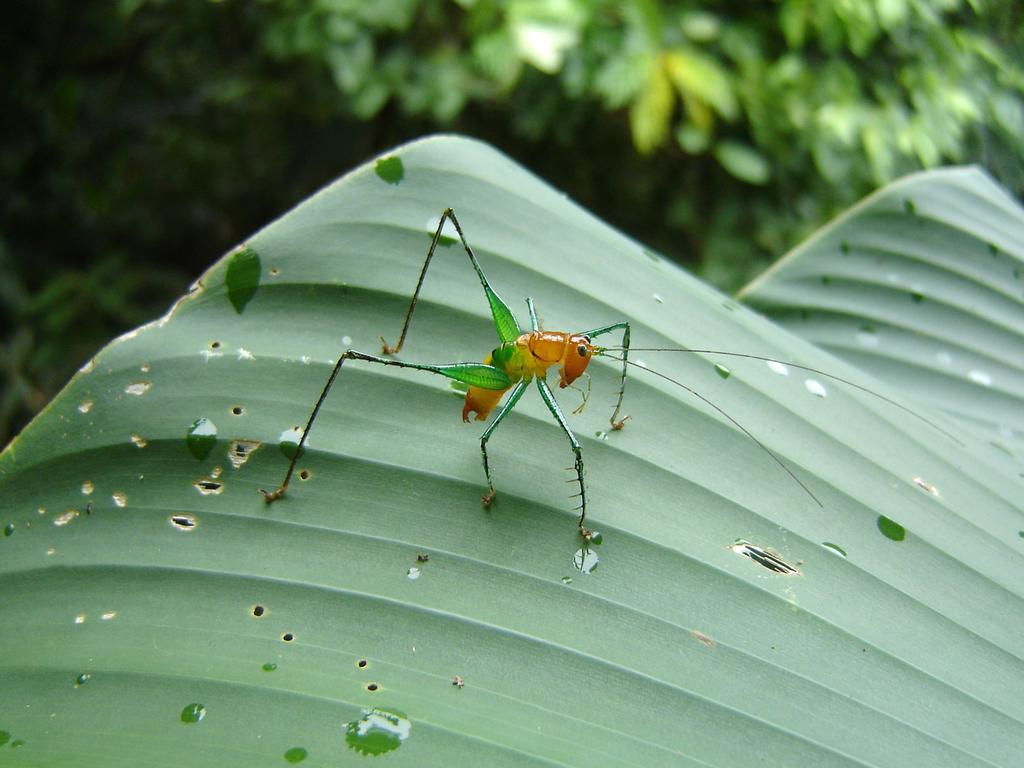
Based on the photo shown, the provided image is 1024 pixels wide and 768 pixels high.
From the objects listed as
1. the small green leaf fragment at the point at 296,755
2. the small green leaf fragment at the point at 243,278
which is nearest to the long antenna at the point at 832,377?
the small green leaf fragment at the point at 243,278

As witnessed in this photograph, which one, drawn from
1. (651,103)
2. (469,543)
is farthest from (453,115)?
(469,543)

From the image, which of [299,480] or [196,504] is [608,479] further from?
[196,504]

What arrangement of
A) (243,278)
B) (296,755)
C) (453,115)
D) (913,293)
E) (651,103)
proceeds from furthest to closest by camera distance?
(453,115)
(651,103)
(913,293)
(243,278)
(296,755)

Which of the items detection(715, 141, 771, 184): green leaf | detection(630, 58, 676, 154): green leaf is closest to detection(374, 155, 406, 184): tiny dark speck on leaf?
detection(630, 58, 676, 154): green leaf

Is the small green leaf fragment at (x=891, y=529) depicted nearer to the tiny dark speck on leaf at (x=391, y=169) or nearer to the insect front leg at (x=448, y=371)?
the insect front leg at (x=448, y=371)

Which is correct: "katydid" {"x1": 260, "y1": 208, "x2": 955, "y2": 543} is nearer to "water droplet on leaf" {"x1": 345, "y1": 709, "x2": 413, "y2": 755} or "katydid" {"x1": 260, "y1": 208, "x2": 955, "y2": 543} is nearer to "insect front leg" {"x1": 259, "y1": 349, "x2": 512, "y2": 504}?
"insect front leg" {"x1": 259, "y1": 349, "x2": 512, "y2": 504}

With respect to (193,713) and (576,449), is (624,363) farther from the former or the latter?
(193,713)

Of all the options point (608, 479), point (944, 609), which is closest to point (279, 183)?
point (608, 479)
